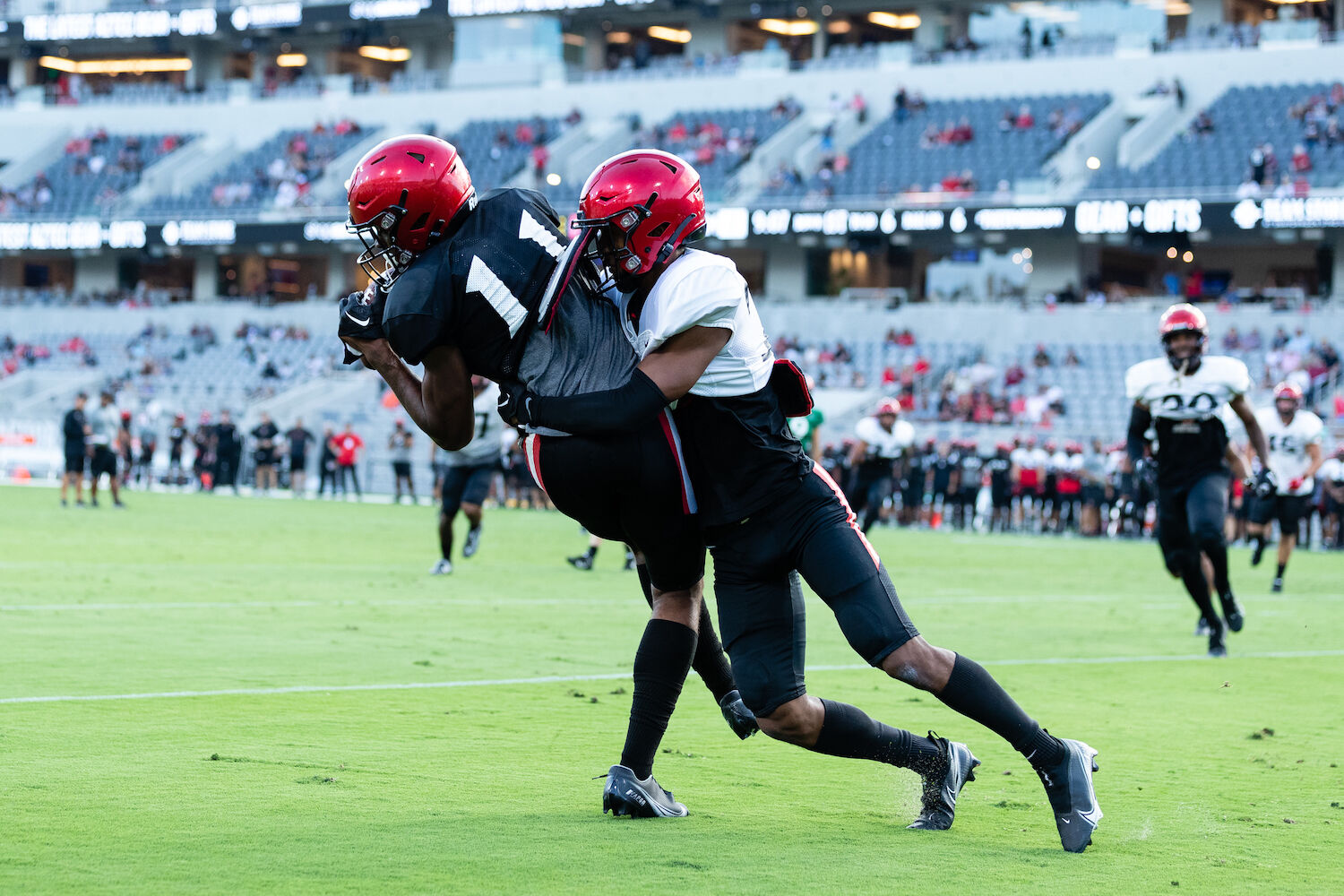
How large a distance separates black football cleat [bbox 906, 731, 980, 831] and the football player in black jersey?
990 mm

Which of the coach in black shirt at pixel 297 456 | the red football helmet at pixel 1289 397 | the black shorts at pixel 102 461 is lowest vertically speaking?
the coach in black shirt at pixel 297 456

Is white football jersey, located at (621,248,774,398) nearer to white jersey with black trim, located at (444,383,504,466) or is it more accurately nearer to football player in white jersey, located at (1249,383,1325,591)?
white jersey with black trim, located at (444,383,504,466)

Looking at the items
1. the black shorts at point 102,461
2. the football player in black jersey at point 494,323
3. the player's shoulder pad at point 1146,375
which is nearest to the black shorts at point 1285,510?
the player's shoulder pad at point 1146,375

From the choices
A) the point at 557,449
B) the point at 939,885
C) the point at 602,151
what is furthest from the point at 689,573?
the point at 602,151

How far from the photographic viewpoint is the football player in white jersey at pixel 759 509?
4.57 metres

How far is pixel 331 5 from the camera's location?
5434cm

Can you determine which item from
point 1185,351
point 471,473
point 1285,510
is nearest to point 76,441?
point 471,473

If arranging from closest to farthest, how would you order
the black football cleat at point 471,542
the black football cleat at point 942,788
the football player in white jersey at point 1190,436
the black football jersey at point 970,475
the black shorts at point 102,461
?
the black football cleat at point 942,788 < the football player in white jersey at point 1190,436 < the black football cleat at point 471,542 < the black shorts at point 102,461 < the black football jersey at point 970,475

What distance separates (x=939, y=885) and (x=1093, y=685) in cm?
451

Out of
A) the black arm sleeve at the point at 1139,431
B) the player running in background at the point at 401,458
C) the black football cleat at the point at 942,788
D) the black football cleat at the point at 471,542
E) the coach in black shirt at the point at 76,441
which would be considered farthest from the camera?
the player running in background at the point at 401,458

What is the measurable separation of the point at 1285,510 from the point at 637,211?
13.3 meters

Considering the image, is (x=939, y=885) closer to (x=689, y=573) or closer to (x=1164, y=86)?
(x=689, y=573)

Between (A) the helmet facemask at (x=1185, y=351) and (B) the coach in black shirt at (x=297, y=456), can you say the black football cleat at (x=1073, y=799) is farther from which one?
(B) the coach in black shirt at (x=297, y=456)

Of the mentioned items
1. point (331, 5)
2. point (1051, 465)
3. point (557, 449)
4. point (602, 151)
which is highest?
point (331, 5)
